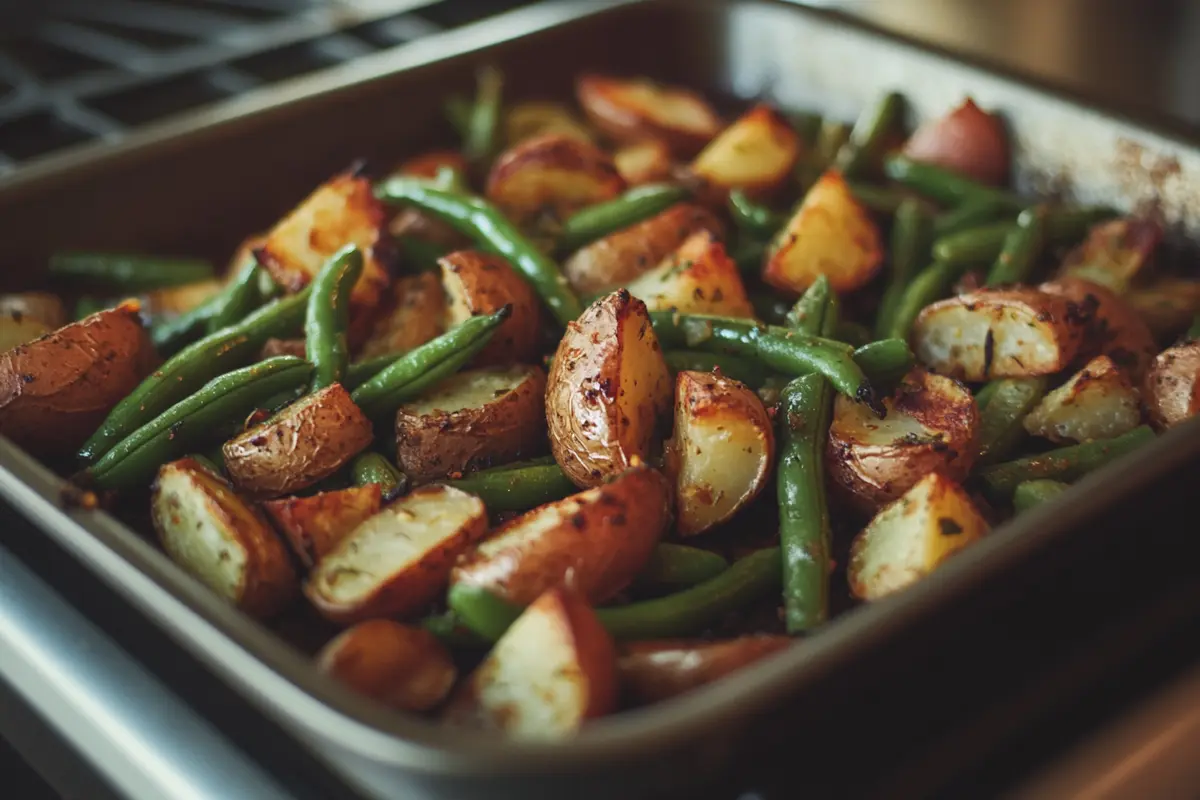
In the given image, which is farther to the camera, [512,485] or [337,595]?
[512,485]

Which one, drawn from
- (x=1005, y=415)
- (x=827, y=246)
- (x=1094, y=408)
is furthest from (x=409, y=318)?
(x=1094, y=408)

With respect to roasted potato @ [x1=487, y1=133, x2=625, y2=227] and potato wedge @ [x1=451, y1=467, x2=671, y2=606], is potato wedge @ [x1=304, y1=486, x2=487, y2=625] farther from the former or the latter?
roasted potato @ [x1=487, y1=133, x2=625, y2=227]

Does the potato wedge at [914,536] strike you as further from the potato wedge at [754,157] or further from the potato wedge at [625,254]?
the potato wedge at [754,157]

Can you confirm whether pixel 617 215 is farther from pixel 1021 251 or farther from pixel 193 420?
pixel 193 420

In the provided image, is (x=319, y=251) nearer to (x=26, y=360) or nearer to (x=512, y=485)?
(x=26, y=360)

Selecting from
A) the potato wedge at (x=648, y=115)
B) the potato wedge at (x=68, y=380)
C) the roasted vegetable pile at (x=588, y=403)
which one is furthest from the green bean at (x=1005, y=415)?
the potato wedge at (x=68, y=380)

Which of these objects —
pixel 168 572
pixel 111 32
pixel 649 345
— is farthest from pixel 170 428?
pixel 111 32

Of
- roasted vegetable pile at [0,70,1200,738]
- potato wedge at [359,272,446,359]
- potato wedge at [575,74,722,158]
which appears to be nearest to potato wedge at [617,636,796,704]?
roasted vegetable pile at [0,70,1200,738]
